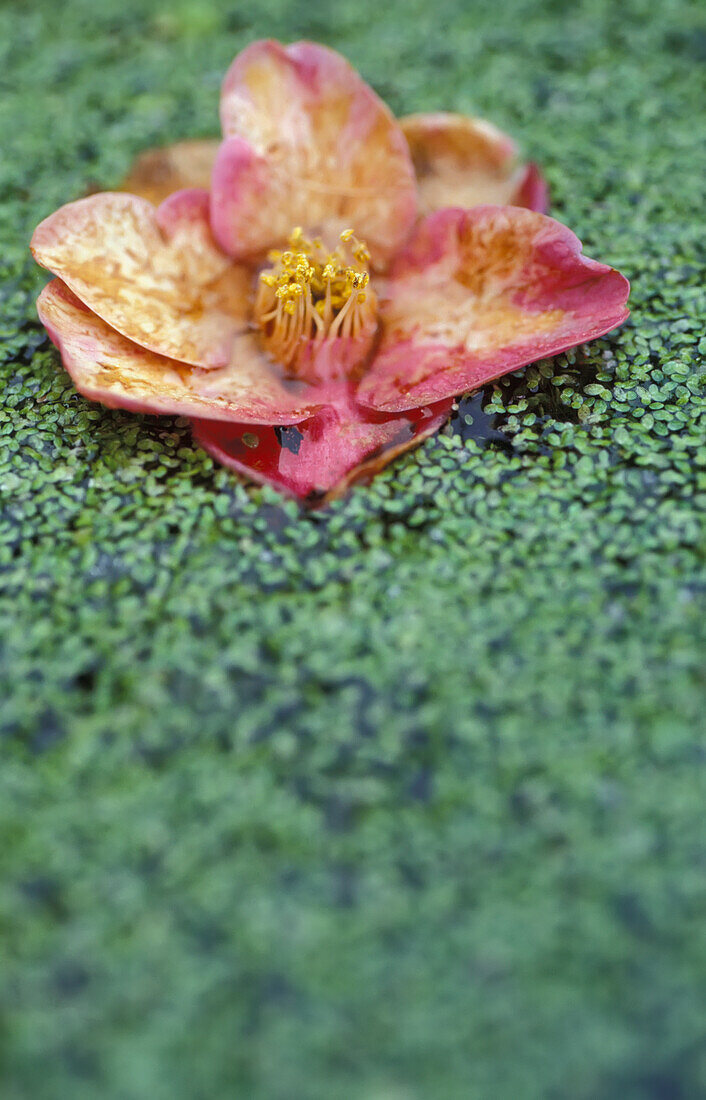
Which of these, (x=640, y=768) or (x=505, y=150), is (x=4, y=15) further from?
(x=640, y=768)

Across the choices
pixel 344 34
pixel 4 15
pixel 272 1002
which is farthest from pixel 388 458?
pixel 4 15

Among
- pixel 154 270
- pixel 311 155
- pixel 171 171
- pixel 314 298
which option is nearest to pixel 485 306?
pixel 314 298

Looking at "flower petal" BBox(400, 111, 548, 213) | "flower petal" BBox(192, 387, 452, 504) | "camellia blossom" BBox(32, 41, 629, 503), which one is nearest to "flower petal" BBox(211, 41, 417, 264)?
"camellia blossom" BBox(32, 41, 629, 503)

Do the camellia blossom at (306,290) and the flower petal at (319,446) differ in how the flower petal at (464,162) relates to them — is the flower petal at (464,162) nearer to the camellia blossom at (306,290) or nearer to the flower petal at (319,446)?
the camellia blossom at (306,290)

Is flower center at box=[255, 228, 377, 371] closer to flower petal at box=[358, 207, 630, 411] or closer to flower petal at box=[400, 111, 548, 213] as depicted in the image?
flower petal at box=[358, 207, 630, 411]

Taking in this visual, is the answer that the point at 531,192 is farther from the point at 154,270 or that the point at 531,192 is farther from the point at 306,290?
the point at 154,270
